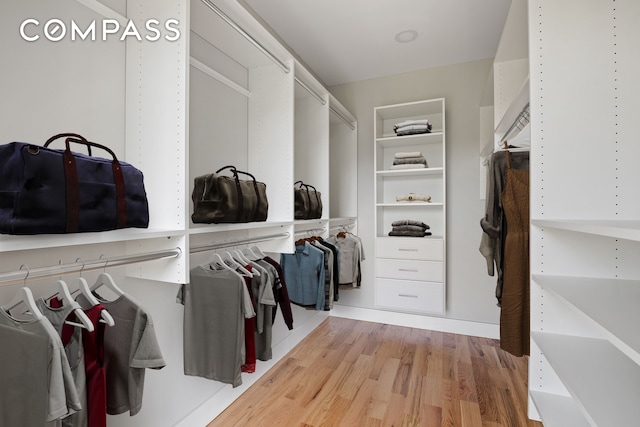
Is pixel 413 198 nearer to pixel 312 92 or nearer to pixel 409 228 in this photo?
pixel 409 228

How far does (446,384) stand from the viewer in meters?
2.22

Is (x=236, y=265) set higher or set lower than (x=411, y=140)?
lower

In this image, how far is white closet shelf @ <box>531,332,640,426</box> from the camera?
0.82 m

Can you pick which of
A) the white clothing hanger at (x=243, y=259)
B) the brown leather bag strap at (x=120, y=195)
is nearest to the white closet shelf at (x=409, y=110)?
the white clothing hanger at (x=243, y=259)

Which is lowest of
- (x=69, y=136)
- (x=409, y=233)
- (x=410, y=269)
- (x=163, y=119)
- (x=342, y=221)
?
(x=410, y=269)

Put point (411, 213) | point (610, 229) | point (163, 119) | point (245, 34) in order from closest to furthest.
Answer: point (610, 229) → point (163, 119) → point (245, 34) → point (411, 213)

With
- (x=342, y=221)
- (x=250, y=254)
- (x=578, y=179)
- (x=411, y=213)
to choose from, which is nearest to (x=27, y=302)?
(x=250, y=254)

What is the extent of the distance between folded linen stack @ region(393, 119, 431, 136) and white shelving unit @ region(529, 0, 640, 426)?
1.87 m

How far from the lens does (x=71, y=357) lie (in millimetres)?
985

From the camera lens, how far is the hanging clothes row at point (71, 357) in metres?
0.85

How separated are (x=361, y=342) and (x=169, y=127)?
2475mm

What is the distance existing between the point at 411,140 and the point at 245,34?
6.76 ft

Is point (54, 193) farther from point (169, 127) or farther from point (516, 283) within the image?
point (516, 283)

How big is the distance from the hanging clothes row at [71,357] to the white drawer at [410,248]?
243 cm
